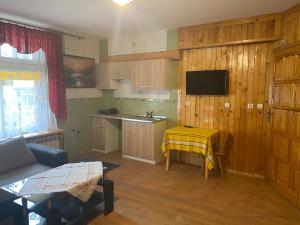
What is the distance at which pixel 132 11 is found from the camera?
3.29 metres

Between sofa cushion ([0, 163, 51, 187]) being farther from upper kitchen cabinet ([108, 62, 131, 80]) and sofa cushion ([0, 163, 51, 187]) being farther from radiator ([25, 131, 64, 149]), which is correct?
upper kitchen cabinet ([108, 62, 131, 80])

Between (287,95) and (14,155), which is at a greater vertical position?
(287,95)

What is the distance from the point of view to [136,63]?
4.56 meters

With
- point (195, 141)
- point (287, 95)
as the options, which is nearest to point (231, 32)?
point (287, 95)

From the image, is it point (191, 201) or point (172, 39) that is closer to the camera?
point (191, 201)

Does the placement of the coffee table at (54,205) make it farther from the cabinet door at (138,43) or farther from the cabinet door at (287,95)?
the cabinet door at (138,43)

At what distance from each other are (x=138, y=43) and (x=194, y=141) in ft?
7.71

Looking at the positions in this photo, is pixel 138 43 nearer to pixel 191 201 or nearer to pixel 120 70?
pixel 120 70

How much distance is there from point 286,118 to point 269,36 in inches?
49.6

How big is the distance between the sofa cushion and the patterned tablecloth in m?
0.44

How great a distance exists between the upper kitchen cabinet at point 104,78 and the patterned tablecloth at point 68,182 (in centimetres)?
276

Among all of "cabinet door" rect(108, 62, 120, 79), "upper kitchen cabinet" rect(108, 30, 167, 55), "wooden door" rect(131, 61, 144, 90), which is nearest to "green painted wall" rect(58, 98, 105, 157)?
"cabinet door" rect(108, 62, 120, 79)

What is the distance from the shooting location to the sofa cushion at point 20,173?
2574mm

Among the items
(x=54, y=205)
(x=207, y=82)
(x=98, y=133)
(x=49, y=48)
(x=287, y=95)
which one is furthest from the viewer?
(x=98, y=133)
